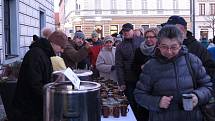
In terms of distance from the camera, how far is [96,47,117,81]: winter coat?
328 inches

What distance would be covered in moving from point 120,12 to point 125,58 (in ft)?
181

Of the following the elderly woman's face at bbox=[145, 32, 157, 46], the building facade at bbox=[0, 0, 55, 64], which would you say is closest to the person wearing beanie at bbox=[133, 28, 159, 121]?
the elderly woman's face at bbox=[145, 32, 157, 46]

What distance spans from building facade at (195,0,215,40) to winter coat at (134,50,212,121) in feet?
207

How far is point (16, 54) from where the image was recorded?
12586mm

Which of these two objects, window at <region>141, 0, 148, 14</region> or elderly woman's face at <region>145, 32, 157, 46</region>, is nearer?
elderly woman's face at <region>145, 32, 157, 46</region>

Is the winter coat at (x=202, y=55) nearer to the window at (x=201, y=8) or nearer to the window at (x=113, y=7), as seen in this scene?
the window at (x=113, y=7)

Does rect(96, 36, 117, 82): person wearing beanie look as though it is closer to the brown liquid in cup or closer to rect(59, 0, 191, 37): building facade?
the brown liquid in cup

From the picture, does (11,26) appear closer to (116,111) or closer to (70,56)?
(70,56)

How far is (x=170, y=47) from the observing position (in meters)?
3.92

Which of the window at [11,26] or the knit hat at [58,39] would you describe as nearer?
the knit hat at [58,39]

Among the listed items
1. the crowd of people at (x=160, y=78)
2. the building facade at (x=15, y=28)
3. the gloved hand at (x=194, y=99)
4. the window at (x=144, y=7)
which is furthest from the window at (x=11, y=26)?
the window at (x=144, y=7)

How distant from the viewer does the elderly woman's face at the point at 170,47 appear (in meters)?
3.92

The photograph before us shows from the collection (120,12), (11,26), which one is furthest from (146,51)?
(120,12)

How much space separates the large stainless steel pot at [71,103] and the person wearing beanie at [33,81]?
44.2 inches
